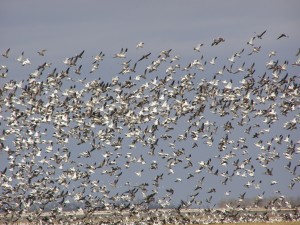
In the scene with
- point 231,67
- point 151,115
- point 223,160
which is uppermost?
point 231,67

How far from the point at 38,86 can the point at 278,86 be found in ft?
57.3

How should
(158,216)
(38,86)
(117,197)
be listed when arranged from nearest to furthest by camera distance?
1. (38,86)
2. (117,197)
3. (158,216)

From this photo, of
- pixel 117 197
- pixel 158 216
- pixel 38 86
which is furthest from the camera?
pixel 158 216

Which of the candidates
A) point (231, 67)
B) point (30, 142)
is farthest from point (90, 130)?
point (231, 67)

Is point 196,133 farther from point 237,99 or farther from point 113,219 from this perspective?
point 113,219

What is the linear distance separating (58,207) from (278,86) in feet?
62.8

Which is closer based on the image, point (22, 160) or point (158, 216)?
A: point (22, 160)

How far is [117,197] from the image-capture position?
54781 mm

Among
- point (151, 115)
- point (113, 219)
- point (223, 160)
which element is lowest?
point (113, 219)

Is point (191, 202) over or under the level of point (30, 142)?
under

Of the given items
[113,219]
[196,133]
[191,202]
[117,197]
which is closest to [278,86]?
[196,133]

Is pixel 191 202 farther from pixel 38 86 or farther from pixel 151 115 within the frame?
pixel 38 86

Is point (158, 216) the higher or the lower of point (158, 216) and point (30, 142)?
the lower

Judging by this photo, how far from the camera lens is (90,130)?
53.4m
